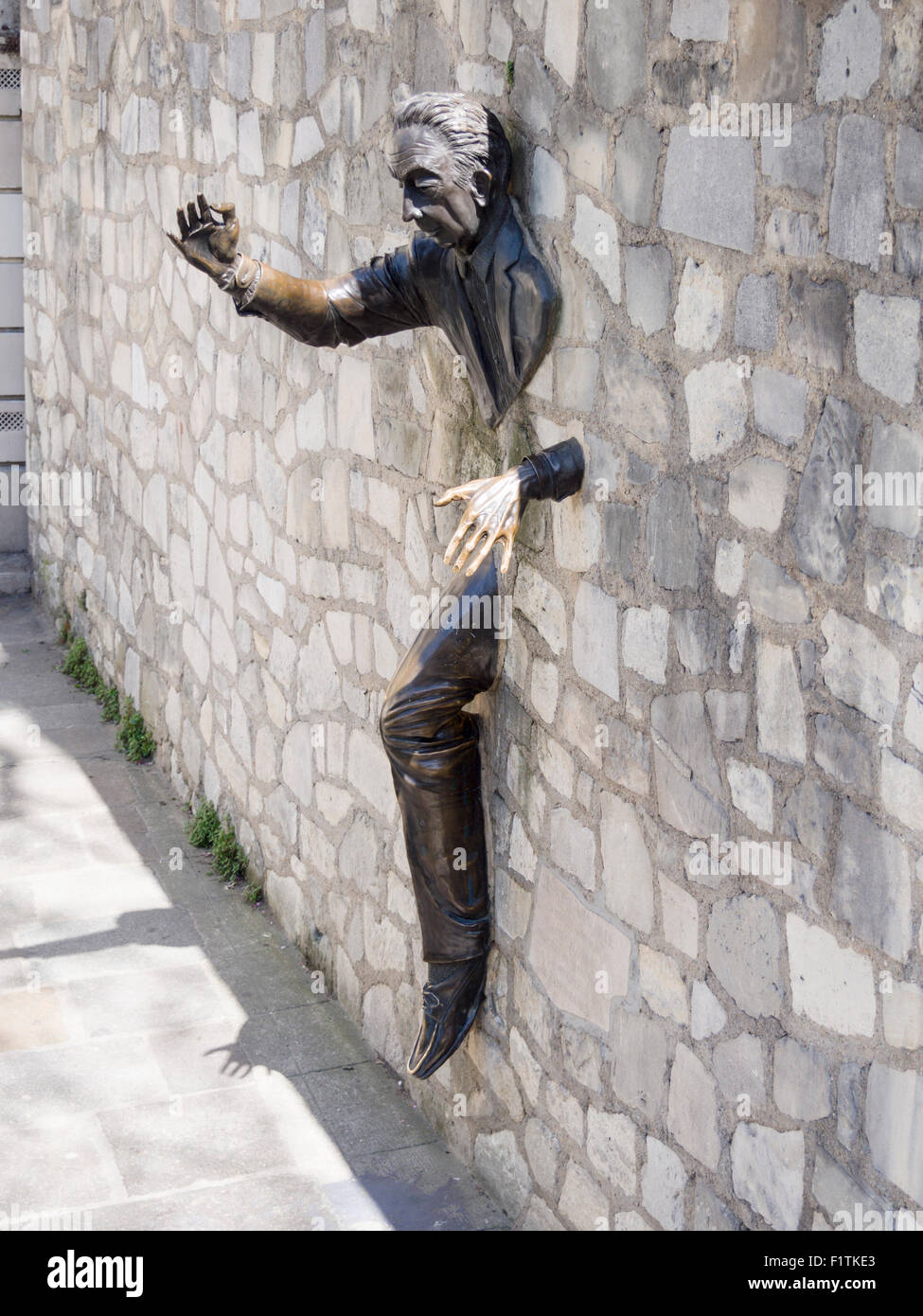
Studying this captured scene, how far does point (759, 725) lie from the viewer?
2.54 meters

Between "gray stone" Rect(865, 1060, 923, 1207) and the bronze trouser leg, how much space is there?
4.38 ft

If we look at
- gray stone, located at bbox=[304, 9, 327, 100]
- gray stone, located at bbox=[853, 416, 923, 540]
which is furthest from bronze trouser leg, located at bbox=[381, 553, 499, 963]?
gray stone, located at bbox=[304, 9, 327, 100]

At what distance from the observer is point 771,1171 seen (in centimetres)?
264

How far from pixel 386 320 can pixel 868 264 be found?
5.13 feet

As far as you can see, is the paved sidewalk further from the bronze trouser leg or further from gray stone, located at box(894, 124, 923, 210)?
gray stone, located at box(894, 124, 923, 210)

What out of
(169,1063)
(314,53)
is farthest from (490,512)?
(169,1063)

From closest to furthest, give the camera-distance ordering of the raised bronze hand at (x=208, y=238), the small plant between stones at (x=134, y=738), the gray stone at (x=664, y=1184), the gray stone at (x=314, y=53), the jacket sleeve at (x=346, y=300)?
the gray stone at (x=664, y=1184)
the raised bronze hand at (x=208, y=238)
the jacket sleeve at (x=346, y=300)
the gray stone at (x=314, y=53)
the small plant between stones at (x=134, y=738)

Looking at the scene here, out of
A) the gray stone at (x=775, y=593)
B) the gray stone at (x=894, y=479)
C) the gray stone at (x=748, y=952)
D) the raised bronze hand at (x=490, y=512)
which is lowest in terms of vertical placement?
the gray stone at (x=748, y=952)

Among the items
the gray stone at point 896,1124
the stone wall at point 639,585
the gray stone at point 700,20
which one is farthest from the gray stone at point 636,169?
the gray stone at point 896,1124

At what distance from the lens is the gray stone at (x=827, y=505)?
2271mm

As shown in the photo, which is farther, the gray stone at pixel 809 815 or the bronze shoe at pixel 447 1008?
the bronze shoe at pixel 447 1008

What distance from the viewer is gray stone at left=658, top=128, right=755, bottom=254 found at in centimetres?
243

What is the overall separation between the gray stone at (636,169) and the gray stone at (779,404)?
441mm

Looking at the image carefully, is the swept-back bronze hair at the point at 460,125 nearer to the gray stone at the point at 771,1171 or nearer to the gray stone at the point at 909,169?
the gray stone at the point at 909,169
